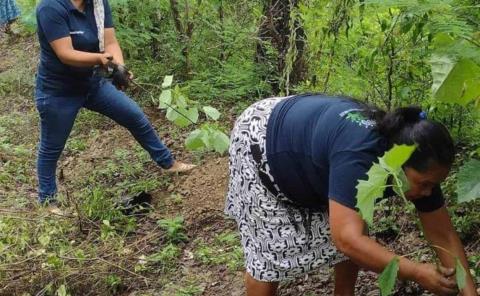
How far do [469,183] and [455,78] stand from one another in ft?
1.04

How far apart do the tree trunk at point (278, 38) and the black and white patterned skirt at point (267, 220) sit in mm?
2539

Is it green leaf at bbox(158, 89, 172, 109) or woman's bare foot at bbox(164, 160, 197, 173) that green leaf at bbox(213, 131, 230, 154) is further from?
woman's bare foot at bbox(164, 160, 197, 173)

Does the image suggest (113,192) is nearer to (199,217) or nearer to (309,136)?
(199,217)

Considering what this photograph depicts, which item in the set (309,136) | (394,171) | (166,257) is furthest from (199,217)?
(394,171)

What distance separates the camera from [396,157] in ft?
5.33

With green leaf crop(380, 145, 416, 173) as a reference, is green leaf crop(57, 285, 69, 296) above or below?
below

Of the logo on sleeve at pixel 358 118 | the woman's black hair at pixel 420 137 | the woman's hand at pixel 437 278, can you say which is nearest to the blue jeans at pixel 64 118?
the logo on sleeve at pixel 358 118

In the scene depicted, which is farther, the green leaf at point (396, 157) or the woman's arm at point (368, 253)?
the woman's arm at point (368, 253)

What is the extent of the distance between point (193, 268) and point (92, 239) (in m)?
0.73

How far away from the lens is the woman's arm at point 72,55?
13.2 ft

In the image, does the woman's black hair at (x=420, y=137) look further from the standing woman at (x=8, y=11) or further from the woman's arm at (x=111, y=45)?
the standing woman at (x=8, y=11)

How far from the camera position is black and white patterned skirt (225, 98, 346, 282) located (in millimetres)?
2645

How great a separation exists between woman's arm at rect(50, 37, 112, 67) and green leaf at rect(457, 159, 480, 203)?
2.65m

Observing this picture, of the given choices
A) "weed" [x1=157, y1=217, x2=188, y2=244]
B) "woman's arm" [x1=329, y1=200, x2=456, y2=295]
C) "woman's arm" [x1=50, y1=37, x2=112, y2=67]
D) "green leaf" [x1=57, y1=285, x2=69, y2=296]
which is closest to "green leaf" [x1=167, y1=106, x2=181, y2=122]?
"woman's arm" [x1=50, y1=37, x2=112, y2=67]
